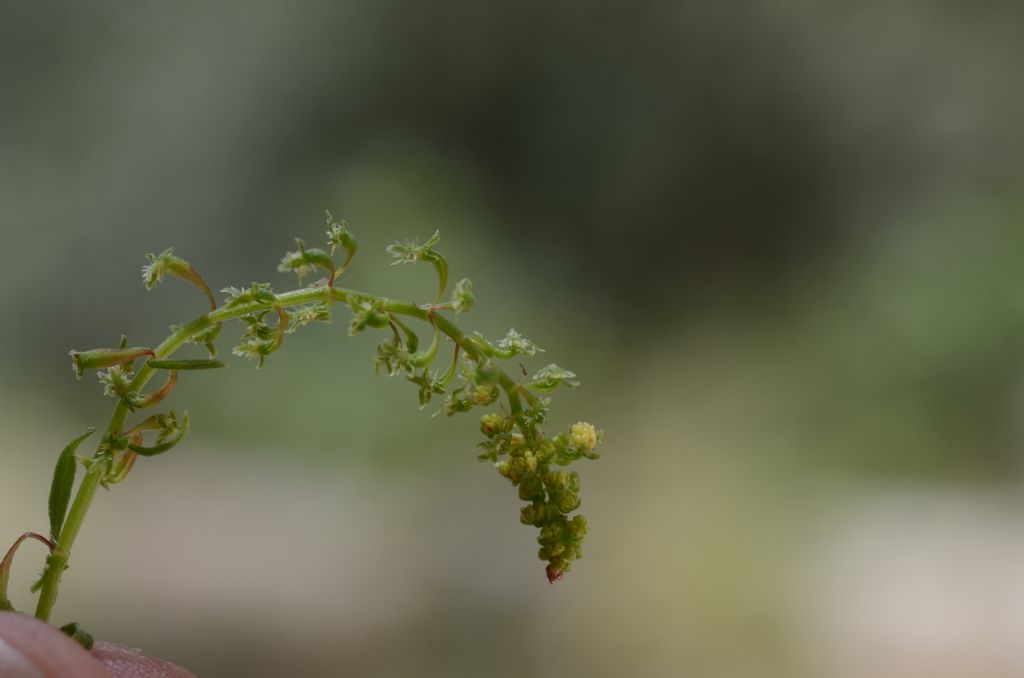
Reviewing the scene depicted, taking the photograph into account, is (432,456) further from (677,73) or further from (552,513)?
(552,513)

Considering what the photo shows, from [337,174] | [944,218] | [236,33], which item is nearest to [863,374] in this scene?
[944,218]

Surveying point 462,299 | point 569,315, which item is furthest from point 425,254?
point 569,315

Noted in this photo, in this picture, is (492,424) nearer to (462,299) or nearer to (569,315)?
(462,299)

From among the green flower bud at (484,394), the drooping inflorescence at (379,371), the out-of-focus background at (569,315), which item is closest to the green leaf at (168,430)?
the drooping inflorescence at (379,371)

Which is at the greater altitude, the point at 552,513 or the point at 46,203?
the point at 46,203

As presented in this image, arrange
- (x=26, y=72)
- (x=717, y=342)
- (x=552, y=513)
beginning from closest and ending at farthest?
(x=552, y=513), (x=26, y=72), (x=717, y=342)

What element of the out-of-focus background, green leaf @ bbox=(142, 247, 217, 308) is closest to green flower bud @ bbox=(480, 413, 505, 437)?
green leaf @ bbox=(142, 247, 217, 308)

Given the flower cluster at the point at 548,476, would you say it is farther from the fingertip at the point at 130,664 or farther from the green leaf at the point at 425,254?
the fingertip at the point at 130,664
